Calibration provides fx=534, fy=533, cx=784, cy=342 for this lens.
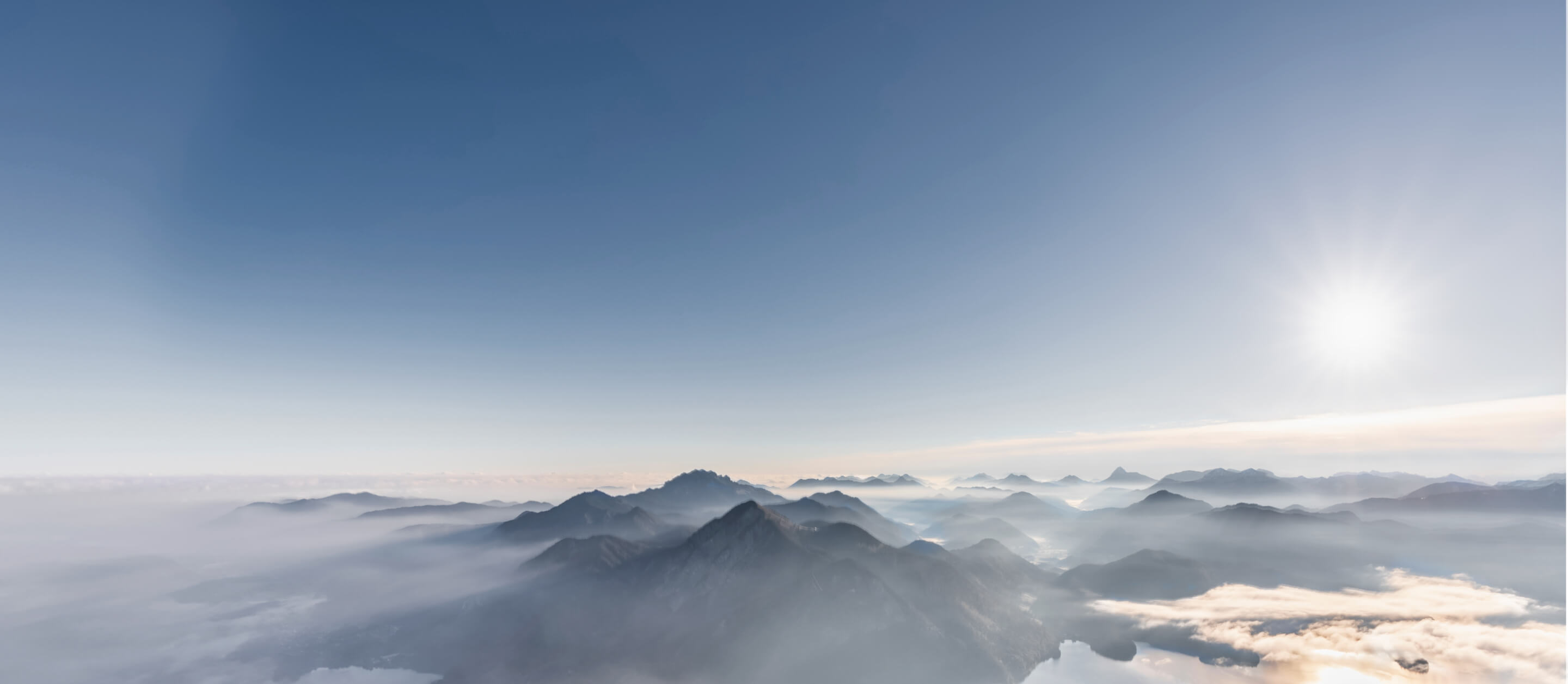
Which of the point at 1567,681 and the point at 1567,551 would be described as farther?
the point at 1567,681

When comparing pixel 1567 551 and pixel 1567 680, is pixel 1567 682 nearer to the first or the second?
pixel 1567 680

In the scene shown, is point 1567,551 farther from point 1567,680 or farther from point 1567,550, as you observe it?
point 1567,680

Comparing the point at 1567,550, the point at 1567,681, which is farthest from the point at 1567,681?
the point at 1567,550

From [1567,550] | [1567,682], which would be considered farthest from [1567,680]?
[1567,550]

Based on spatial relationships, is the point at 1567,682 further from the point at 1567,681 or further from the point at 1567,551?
the point at 1567,551

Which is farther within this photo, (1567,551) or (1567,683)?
(1567,683)

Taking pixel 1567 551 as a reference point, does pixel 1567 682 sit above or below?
below

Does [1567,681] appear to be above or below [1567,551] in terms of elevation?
below
